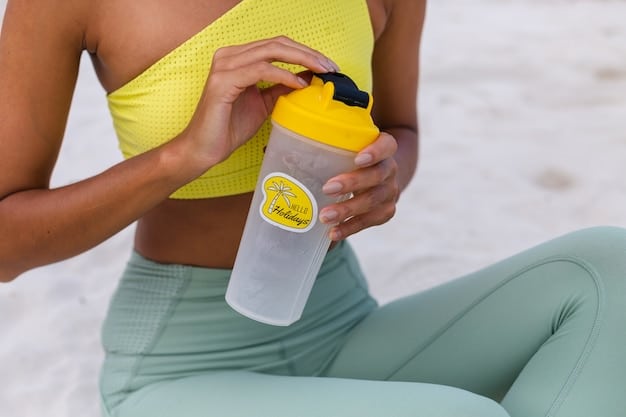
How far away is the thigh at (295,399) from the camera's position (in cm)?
111

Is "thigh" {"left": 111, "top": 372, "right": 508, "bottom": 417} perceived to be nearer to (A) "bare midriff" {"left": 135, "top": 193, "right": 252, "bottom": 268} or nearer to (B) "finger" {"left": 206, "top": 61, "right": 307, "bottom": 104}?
(A) "bare midriff" {"left": 135, "top": 193, "right": 252, "bottom": 268}

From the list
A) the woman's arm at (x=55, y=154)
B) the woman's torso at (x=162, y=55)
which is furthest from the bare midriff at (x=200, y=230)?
the woman's arm at (x=55, y=154)

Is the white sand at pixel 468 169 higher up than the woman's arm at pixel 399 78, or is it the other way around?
the woman's arm at pixel 399 78

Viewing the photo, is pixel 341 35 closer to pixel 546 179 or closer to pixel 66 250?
pixel 66 250

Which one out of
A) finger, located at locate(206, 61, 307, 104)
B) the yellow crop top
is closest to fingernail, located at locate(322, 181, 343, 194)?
finger, located at locate(206, 61, 307, 104)

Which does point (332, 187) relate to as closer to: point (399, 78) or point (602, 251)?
point (602, 251)

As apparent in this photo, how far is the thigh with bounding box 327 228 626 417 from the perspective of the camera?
1.19m

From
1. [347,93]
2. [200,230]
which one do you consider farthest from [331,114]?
[200,230]

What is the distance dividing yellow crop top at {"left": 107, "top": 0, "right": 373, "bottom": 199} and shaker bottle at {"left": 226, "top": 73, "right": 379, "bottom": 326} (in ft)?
0.69

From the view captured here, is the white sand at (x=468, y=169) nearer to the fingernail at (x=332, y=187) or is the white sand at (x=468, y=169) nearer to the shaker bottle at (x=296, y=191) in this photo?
the shaker bottle at (x=296, y=191)

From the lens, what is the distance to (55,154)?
126 centimetres

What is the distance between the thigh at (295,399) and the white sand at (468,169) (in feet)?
1.91

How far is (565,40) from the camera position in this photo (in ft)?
11.9

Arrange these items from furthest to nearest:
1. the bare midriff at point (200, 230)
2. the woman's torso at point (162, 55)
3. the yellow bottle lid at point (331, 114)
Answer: the bare midriff at point (200, 230) < the woman's torso at point (162, 55) < the yellow bottle lid at point (331, 114)
